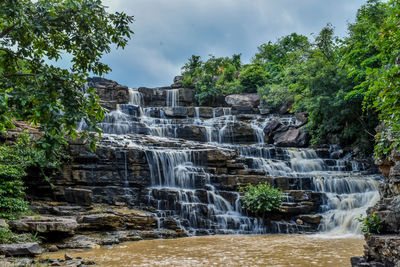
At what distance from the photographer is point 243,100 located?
98.5 feet

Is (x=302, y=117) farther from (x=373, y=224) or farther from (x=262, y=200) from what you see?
(x=373, y=224)

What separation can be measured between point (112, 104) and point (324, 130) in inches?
643

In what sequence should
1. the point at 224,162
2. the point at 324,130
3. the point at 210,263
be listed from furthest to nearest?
the point at 324,130
the point at 224,162
the point at 210,263

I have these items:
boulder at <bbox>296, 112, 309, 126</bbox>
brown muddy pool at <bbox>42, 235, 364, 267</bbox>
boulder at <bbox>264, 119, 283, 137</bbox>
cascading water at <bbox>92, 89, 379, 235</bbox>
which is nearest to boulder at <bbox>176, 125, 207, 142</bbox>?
cascading water at <bbox>92, 89, 379, 235</bbox>

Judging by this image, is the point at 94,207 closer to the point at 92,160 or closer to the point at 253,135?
the point at 92,160

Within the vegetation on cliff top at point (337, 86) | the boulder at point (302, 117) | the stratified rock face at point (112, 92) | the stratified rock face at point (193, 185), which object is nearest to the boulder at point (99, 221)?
the stratified rock face at point (193, 185)

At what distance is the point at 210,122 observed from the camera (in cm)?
2516

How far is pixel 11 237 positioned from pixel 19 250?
104 cm

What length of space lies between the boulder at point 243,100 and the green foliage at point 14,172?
2045 cm

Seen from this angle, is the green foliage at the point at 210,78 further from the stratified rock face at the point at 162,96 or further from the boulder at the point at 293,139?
the boulder at the point at 293,139

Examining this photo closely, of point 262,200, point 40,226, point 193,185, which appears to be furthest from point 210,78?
point 40,226

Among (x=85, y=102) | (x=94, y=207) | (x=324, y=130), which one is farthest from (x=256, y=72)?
(x=85, y=102)

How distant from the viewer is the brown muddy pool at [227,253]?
6301 millimetres

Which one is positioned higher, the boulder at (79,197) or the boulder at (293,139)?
the boulder at (293,139)
